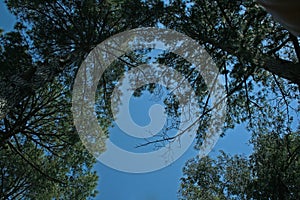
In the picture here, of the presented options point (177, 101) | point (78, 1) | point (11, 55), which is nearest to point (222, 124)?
point (177, 101)

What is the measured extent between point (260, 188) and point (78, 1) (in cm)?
357

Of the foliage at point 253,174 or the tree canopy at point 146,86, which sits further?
the foliage at point 253,174

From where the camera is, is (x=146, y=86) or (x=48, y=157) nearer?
(x=146, y=86)

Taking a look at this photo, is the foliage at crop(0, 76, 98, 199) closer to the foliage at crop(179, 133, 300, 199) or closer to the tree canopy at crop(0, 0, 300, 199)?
the tree canopy at crop(0, 0, 300, 199)

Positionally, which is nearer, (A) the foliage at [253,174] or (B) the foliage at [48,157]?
(A) the foliage at [253,174]

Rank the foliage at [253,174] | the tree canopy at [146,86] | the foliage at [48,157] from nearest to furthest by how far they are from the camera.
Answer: the tree canopy at [146,86] → the foliage at [253,174] → the foliage at [48,157]

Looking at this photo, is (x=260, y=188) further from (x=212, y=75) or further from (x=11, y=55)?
(x=11, y=55)

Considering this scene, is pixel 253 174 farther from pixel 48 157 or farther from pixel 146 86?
pixel 48 157

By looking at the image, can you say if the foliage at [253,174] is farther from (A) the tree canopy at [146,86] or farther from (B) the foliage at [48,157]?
(B) the foliage at [48,157]

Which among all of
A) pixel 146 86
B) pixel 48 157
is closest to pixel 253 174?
pixel 146 86

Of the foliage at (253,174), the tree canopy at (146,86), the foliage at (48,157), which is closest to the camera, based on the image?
the tree canopy at (146,86)

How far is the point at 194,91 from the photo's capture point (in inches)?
189

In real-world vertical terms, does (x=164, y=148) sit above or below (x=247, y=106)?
below

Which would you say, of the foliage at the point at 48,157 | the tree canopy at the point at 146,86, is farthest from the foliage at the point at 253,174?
the foliage at the point at 48,157
